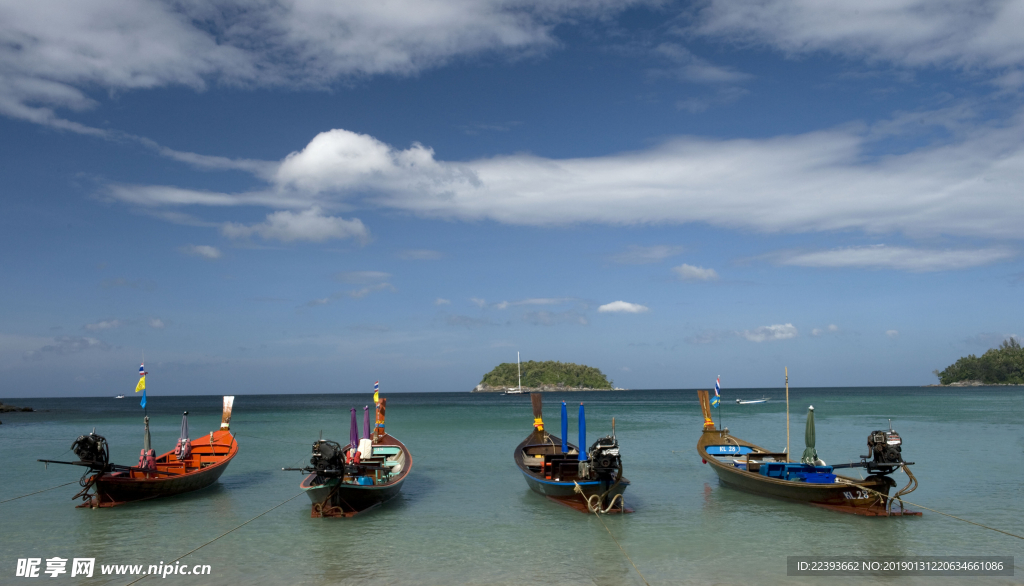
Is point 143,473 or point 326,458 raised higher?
point 326,458

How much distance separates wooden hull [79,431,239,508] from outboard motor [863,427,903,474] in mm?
21213

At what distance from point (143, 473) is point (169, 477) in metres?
0.98

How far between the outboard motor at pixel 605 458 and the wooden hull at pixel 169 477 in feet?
44.7

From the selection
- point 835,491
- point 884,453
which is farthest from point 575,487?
point 884,453

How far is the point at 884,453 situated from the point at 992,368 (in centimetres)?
20709

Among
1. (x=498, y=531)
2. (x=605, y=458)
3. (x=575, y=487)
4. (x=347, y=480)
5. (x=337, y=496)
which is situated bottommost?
(x=498, y=531)

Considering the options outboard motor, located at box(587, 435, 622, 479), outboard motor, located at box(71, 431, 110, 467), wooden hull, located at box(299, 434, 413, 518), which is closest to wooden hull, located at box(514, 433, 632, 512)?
outboard motor, located at box(587, 435, 622, 479)

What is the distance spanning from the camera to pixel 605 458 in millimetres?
18031

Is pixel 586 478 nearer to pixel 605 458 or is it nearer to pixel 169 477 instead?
pixel 605 458

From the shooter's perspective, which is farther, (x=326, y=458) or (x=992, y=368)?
(x=992, y=368)

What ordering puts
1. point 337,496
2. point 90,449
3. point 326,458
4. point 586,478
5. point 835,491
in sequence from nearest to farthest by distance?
point 326,458, point 337,496, point 835,491, point 90,449, point 586,478

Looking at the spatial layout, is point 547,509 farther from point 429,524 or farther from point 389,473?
point 389,473

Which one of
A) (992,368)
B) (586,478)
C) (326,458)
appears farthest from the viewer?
(992,368)

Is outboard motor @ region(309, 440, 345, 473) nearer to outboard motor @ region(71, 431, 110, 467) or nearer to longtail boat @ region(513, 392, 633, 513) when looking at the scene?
longtail boat @ region(513, 392, 633, 513)
